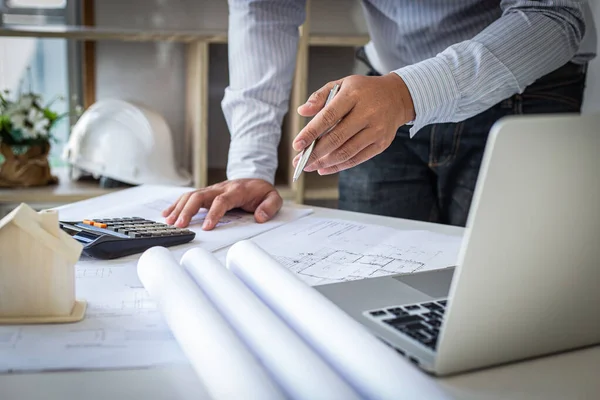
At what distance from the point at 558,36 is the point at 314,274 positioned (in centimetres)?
54

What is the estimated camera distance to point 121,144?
1837 mm

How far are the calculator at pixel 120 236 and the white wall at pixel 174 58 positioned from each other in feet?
4.99

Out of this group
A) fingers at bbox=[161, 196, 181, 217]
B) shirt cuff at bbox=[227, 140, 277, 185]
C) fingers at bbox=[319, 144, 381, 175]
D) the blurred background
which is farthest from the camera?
the blurred background

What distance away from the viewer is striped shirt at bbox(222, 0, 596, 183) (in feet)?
2.81

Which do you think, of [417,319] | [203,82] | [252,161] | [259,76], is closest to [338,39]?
[203,82]

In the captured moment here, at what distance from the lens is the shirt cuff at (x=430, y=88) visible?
2.64ft

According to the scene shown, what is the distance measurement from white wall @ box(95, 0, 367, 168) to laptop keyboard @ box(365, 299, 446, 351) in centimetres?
181

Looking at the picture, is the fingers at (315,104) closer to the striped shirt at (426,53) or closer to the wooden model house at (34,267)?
the striped shirt at (426,53)

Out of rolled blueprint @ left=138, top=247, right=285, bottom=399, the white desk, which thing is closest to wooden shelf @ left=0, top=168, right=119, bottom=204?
rolled blueprint @ left=138, top=247, right=285, bottom=399

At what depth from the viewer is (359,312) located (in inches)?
19.9

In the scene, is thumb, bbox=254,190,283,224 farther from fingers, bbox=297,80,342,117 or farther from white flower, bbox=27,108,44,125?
white flower, bbox=27,108,44,125

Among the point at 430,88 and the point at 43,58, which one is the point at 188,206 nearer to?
the point at 430,88

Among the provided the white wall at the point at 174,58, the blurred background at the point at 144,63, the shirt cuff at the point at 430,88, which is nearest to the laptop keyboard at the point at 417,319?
the shirt cuff at the point at 430,88

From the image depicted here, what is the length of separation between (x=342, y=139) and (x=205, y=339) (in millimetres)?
386
